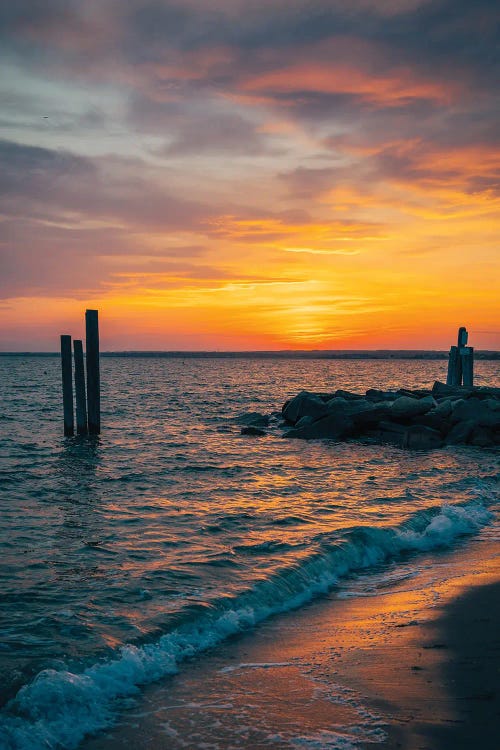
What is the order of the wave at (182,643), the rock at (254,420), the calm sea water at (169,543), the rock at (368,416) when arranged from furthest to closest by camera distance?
1. the rock at (254,420)
2. the rock at (368,416)
3. the calm sea water at (169,543)
4. the wave at (182,643)

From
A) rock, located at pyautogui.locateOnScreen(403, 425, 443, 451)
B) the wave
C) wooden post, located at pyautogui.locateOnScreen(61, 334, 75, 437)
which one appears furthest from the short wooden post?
the wave

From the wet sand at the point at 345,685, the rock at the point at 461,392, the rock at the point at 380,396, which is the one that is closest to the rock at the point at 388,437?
the rock at the point at 461,392

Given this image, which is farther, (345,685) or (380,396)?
(380,396)

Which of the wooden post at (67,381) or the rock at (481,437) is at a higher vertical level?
the wooden post at (67,381)

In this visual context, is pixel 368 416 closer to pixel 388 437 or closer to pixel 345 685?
pixel 388 437

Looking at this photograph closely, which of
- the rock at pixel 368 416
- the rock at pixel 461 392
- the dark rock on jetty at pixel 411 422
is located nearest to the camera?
the dark rock on jetty at pixel 411 422

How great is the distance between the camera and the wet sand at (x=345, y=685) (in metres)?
4.07

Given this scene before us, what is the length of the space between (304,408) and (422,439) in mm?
6324

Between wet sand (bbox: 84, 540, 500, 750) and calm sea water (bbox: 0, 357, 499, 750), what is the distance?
16.1 inches

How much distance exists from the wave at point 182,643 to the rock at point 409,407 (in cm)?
1192

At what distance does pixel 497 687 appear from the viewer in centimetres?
452

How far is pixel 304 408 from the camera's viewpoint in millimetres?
25625

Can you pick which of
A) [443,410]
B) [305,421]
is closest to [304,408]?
[305,421]

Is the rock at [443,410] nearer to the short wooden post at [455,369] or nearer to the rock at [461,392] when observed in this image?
the rock at [461,392]
